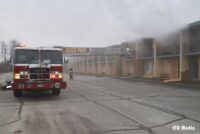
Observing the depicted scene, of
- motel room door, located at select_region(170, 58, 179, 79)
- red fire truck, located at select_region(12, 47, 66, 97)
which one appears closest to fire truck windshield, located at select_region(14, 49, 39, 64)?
red fire truck, located at select_region(12, 47, 66, 97)

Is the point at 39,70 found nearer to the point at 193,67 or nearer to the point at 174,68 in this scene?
the point at 193,67

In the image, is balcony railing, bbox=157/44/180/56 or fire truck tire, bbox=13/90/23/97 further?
balcony railing, bbox=157/44/180/56

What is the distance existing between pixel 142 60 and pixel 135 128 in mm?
34177

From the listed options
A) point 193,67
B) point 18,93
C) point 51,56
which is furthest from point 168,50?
point 18,93

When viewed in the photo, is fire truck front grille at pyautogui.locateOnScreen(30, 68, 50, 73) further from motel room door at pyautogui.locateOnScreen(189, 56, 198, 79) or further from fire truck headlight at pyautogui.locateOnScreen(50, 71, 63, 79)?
motel room door at pyautogui.locateOnScreen(189, 56, 198, 79)

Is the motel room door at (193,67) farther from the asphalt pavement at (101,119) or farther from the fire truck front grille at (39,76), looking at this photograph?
the fire truck front grille at (39,76)

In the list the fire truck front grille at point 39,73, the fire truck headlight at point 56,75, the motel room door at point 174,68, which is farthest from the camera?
the motel room door at point 174,68

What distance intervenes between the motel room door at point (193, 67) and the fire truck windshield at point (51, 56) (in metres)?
17.7

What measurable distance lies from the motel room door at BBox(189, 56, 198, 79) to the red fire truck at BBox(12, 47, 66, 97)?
1766cm

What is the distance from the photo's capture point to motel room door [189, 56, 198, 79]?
30.8 meters

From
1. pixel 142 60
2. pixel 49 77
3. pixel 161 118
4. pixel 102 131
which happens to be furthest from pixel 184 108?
A: pixel 142 60

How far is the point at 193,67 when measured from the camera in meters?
31.1

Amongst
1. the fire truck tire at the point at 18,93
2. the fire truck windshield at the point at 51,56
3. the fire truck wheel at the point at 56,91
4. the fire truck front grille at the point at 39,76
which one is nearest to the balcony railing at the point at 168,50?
the fire truck wheel at the point at 56,91

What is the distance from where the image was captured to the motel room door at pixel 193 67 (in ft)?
101
